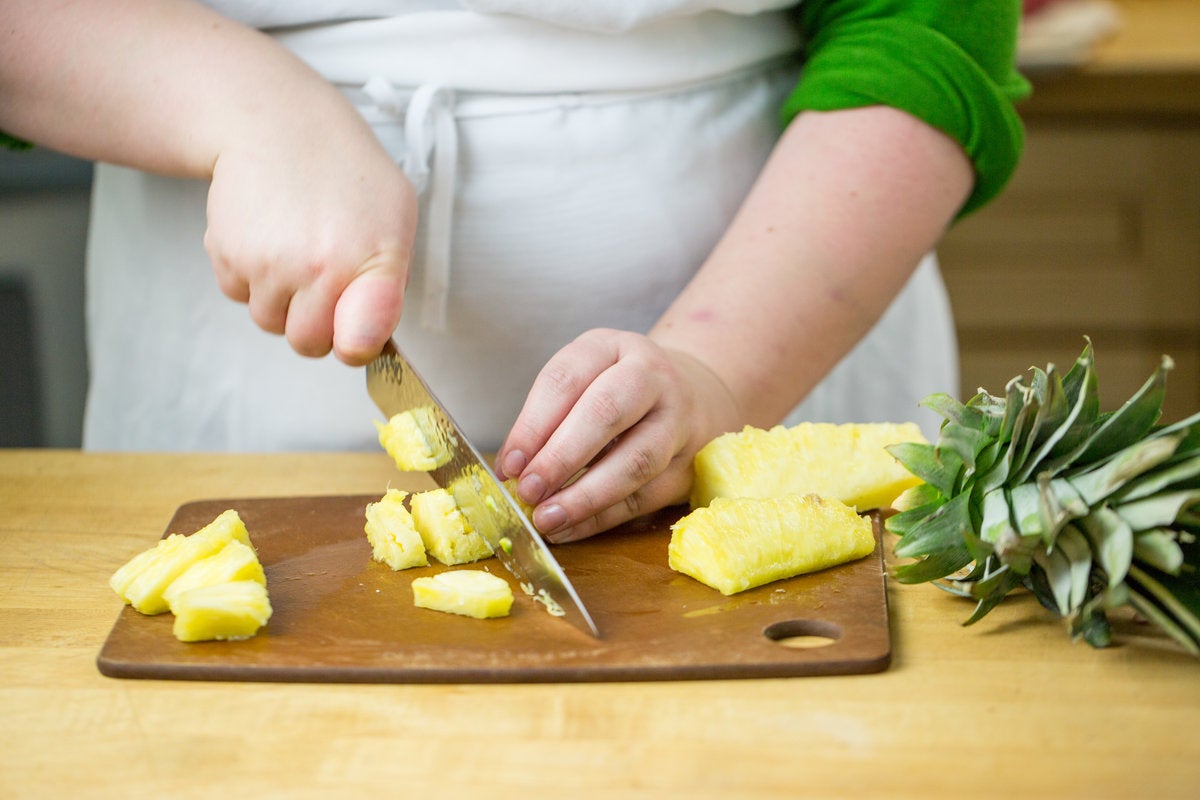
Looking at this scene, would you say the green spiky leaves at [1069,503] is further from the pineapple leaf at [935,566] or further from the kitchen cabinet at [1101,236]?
the kitchen cabinet at [1101,236]

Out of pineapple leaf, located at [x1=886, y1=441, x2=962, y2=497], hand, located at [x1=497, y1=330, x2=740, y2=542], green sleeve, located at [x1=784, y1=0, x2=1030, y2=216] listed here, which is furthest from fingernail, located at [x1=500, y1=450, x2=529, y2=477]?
green sleeve, located at [x1=784, y1=0, x2=1030, y2=216]

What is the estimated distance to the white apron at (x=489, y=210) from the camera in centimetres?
154

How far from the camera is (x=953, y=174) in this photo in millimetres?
1523

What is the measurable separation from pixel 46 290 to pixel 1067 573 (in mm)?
2440

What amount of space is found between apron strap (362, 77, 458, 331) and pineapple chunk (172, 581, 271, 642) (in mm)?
613

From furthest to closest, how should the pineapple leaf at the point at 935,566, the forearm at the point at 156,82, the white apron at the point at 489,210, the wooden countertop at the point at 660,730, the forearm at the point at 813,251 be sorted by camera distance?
the white apron at the point at 489,210 → the forearm at the point at 813,251 → the forearm at the point at 156,82 → the pineapple leaf at the point at 935,566 → the wooden countertop at the point at 660,730

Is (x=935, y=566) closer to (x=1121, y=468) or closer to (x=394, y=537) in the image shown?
(x=1121, y=468)

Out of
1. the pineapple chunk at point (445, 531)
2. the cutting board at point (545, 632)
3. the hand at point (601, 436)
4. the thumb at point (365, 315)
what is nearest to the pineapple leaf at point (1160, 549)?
the cutting board at point (545, 632)

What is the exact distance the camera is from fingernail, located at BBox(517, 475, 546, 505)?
1.17m

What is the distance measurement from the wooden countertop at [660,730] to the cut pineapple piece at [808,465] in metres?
0.22

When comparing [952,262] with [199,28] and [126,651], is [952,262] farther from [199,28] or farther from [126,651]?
[126,651]

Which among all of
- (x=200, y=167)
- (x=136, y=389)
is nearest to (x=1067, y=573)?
(x=200, y=167)

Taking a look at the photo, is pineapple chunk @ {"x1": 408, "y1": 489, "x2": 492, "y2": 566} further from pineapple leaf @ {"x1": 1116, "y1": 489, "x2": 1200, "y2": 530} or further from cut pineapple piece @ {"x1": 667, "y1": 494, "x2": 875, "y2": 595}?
pineapple leaf @ {"x1": 1116, "y1": 489, "x2": 1200, "y2": 530}

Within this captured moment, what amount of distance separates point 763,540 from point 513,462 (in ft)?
0.85
